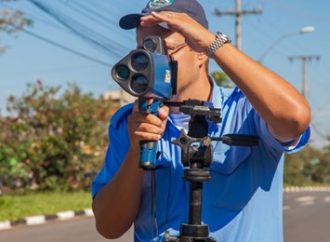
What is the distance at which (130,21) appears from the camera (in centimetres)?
216

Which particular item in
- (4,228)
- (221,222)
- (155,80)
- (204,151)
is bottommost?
(4,228)

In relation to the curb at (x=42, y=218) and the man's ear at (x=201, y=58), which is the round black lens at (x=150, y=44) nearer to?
the man's ear at (x=201, y=58)

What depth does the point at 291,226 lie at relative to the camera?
1457 centimetres

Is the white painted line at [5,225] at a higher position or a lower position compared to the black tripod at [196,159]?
lower

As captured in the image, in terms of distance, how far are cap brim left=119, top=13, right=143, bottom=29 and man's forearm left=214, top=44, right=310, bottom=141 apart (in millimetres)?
326

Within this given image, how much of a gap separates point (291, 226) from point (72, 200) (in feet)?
23.0

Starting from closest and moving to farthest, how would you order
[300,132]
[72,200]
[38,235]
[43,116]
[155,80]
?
[155,80], [300,132], [38,235], [72,200], [43,116]

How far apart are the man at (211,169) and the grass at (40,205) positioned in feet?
43.7

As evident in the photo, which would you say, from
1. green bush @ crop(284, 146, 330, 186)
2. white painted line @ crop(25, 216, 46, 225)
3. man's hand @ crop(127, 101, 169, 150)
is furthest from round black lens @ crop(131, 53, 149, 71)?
green bush @ crop(284, 146, 330, 186)

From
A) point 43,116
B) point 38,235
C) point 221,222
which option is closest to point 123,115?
point 221,222

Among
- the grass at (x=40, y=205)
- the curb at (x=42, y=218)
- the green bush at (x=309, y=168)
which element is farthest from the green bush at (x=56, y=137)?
the green bush at (x=309, y=168)

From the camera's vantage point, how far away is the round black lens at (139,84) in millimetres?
1813

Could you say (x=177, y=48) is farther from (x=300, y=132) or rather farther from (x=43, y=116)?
(x=43, y=116)

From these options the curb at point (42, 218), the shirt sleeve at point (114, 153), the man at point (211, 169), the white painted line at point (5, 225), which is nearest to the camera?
the man at point (211, 169)
